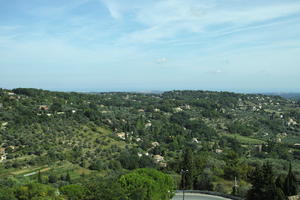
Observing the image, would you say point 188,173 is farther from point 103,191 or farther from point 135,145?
point 135,145

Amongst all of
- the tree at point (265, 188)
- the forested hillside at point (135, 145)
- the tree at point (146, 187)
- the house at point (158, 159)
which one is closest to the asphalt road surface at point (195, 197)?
the forested hillside at point (135, 145)

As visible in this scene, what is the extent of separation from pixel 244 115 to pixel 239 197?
10072cm

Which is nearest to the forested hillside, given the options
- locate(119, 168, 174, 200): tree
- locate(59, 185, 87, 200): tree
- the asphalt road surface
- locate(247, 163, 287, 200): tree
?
locate(59, 185, 87, 200): tree

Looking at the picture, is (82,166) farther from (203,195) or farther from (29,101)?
(29,101)

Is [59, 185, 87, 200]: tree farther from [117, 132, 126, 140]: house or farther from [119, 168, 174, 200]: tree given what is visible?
[117, 132, 126, 140]: house

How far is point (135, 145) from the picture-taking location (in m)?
75.6

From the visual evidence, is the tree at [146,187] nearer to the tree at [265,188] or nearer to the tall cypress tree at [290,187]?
the tree at [265,188]

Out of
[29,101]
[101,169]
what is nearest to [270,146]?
[101,169]

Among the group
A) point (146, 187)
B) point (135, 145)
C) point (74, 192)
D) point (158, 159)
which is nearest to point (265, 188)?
point (146, 187)

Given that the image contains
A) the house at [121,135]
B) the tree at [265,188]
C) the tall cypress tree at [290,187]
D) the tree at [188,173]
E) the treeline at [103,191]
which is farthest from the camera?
the house at [121,135]

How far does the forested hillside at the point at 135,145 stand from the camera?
3906 cm

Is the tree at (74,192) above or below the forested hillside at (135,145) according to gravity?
above

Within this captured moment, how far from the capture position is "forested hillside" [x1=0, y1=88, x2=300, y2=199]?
128 ft

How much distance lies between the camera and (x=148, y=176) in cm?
2691
